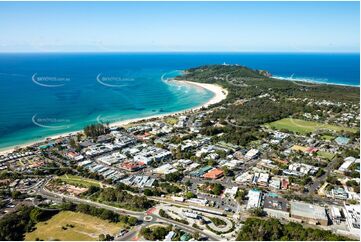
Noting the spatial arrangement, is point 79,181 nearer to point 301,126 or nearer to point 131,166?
point 131,166

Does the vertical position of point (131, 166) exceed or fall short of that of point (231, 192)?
it falls short

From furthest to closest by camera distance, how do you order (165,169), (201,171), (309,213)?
1. (165,169)
2. (201,171)
3. (309,213)

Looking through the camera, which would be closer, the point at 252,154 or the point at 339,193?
the point at 339,193

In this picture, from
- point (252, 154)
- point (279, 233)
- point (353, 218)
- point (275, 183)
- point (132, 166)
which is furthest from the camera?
point (252, 154)

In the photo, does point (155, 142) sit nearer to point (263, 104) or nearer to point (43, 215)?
point (43, 215)

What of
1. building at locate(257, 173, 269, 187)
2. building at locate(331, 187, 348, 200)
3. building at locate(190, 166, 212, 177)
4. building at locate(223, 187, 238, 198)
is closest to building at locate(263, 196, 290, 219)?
building at locate(257, 173, 269, 187)

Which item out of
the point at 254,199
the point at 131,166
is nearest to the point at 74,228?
the point at 131,166
